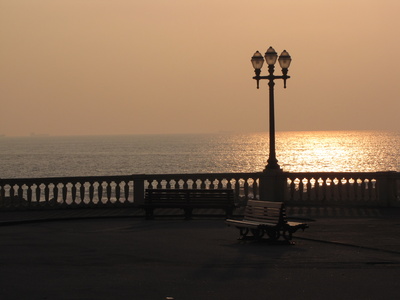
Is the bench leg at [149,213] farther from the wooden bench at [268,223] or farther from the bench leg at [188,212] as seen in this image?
the wooden bench at [268,223]

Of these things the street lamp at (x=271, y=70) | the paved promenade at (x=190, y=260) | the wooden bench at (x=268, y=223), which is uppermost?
the street lamp at (x=271, y=70)

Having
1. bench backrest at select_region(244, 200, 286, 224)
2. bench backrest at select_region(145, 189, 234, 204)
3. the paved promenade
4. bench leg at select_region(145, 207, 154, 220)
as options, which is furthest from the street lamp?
bench backrest at select_region(244, 200, 286, 224)

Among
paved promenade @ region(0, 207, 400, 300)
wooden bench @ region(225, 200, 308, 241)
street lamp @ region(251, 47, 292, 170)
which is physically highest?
street lamp @ region(251, 47, 292, 170)

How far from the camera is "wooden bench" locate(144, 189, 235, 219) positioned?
76.2 ft

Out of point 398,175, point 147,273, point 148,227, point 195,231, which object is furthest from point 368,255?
point 398,175

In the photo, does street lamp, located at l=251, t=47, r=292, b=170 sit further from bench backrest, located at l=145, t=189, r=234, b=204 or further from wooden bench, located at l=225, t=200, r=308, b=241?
wooden bench, located at l=225, t=200, r=308, b=241

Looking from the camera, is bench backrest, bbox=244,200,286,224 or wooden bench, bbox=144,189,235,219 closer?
bench backrest, bbox=244,200,286,224

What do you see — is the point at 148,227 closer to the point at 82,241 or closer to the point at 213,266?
the point at 82,241

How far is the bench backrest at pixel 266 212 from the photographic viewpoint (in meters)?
18.0

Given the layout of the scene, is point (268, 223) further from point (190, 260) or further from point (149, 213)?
→ point (149, 213)

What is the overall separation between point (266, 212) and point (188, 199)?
5195 millimetres

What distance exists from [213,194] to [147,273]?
32.2 ft

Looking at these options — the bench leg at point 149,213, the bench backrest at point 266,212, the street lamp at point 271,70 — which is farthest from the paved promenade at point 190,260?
the street lamp at point 271,70

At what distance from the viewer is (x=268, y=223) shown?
59.7 feet
